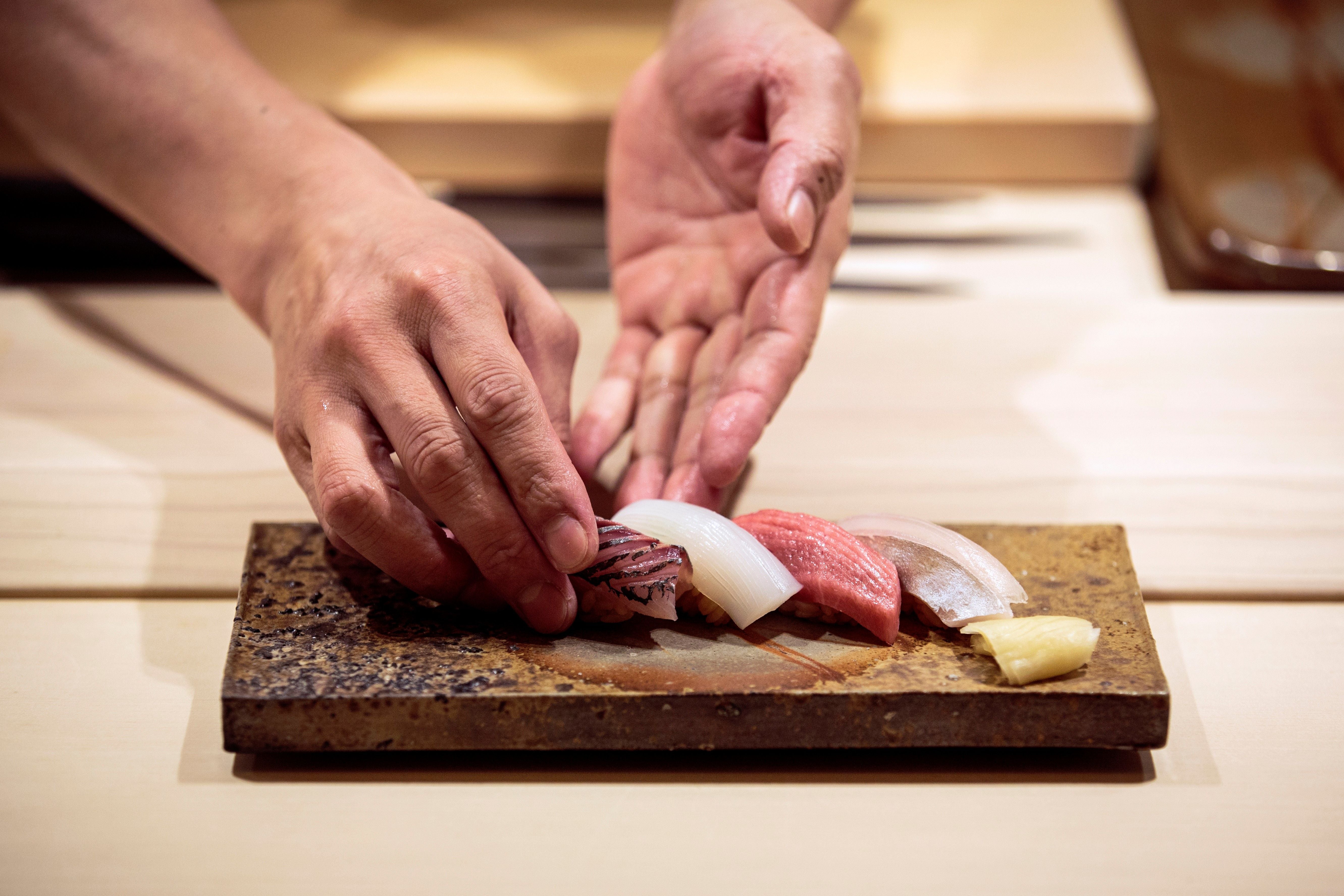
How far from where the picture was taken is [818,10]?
5.86 ft

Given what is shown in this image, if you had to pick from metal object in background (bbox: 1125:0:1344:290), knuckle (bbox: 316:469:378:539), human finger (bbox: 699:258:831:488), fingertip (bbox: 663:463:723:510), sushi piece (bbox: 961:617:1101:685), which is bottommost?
fingertip (bbox: 663:463:723:510)

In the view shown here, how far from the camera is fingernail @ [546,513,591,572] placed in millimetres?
1089

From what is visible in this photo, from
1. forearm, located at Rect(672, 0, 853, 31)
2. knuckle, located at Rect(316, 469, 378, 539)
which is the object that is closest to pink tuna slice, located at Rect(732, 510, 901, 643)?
knuckle, located at Rect(316, 469, 378, 539)

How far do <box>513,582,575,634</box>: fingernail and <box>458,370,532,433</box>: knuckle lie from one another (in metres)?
0.16

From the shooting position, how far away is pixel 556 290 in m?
1.90

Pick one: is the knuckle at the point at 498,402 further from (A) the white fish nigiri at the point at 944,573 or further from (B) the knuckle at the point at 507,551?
(A) the white fish nigiri at the point at 944,573

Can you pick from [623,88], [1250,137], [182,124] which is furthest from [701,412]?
[1250,137]

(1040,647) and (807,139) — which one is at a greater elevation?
(807,139)

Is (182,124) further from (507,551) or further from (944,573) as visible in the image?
(944,573)

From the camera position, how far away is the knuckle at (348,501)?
1080 millimetres

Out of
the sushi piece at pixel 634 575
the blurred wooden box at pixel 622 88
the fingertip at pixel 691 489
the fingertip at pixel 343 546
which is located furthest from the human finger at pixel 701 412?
the blurred wooden box at pixel 622 88

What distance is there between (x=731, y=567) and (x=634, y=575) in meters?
0.10

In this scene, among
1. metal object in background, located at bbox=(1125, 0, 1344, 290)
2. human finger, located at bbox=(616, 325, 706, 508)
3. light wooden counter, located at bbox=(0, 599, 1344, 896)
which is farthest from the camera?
metal object in background, located at bbox=(1125, 0, 1344, 290)

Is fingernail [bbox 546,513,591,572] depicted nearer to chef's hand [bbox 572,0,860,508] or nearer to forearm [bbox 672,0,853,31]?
chef's hand [bbox 572,0,860,508]
